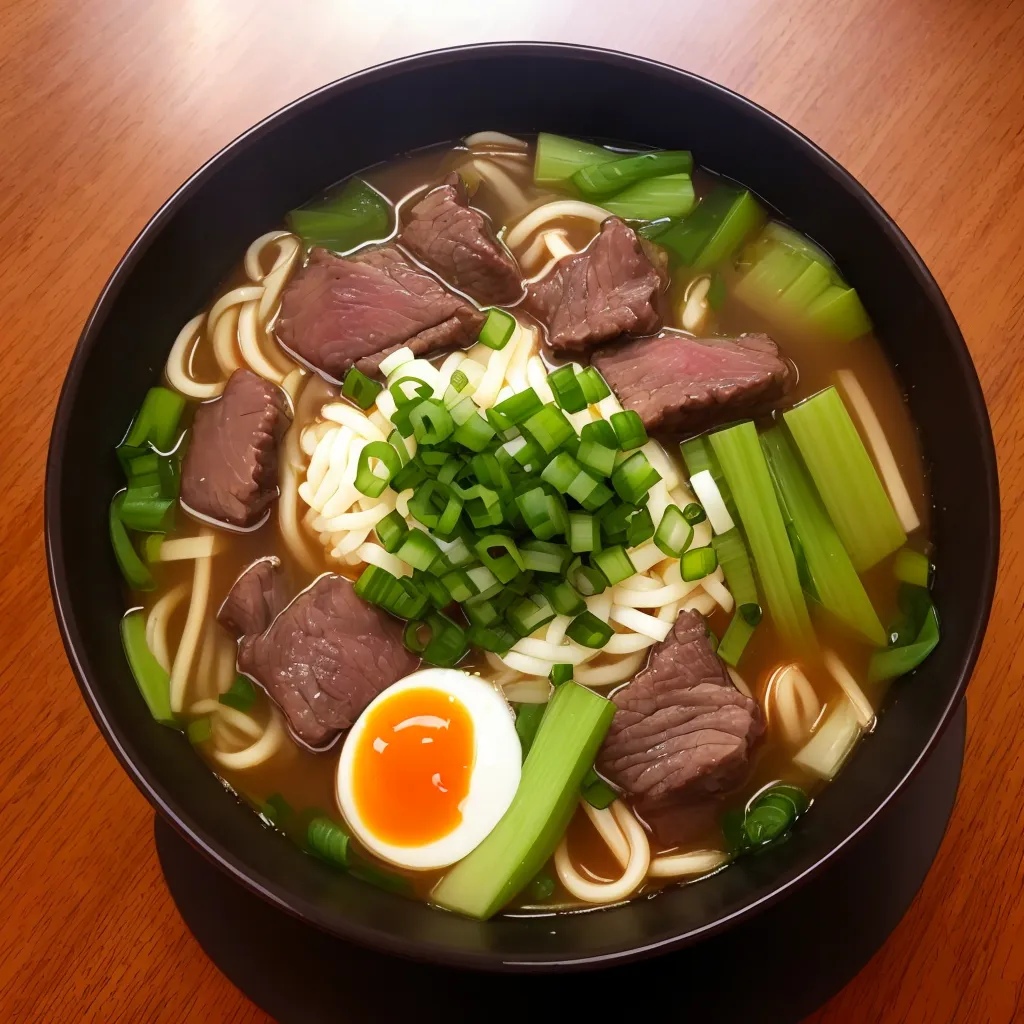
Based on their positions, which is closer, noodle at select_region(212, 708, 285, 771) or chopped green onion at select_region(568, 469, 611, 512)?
chopped green onion at select_region(568, 469, 611, 512)

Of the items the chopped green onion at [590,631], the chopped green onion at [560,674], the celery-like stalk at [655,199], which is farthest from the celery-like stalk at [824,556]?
the celery-like stalk at [655,199]

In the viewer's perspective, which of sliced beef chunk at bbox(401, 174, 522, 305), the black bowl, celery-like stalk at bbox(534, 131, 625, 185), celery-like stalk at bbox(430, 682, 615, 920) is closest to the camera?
the black bowl

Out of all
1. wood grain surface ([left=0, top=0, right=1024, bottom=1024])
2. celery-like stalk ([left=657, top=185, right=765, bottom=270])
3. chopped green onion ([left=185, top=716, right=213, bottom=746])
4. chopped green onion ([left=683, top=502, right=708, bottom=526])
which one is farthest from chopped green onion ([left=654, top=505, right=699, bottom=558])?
chopped green onion ([left=185, top=716, right=213, bottom=746])

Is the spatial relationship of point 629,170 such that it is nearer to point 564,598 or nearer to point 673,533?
point 673,533

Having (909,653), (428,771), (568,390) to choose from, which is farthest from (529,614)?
(909,653)

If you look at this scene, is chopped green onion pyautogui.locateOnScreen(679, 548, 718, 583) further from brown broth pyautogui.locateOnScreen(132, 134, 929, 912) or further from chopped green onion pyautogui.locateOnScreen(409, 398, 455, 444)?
chopped green onion pyautogui.locateOnScreen(409, 398, 455, 444)

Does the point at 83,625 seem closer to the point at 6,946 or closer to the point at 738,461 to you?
the point at 6,946

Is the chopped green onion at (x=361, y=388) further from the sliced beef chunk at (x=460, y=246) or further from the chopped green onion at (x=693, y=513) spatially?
the chopped green onion at (x=693, y=513)
